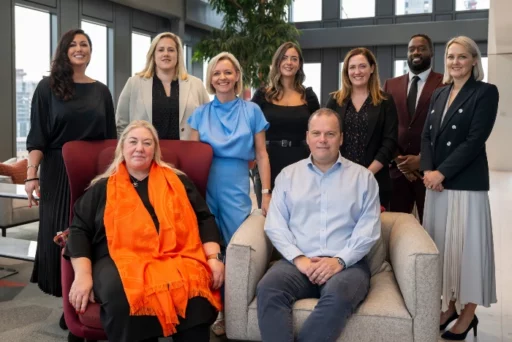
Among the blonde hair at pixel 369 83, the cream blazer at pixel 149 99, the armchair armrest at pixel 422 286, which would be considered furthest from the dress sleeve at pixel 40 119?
the armchair armrest at pixel 422 286

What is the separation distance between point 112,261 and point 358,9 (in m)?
12.1

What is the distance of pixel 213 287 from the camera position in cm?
239

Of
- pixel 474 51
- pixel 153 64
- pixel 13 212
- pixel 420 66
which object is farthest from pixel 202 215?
pixel 13 212

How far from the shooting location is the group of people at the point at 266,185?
225 cm

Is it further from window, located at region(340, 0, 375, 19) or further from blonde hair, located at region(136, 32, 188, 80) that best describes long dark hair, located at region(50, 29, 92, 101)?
window, located at region(340, 0, 375, 19)

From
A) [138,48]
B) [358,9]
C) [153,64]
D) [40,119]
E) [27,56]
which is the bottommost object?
[40,119]

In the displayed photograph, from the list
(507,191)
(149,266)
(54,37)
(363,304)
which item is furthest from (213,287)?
(507,191)

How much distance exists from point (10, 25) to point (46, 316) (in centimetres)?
488

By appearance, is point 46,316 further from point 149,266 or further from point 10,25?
point 10,25

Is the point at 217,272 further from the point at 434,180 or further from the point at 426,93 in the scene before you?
the point at 426,93

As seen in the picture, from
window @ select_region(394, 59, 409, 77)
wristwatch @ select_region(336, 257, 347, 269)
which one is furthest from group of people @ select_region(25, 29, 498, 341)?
window @ select_region(394, 59, 409, 77)

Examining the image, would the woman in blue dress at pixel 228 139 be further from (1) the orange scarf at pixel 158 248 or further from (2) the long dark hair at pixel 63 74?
(2) the long dark hair at pixel 63 74

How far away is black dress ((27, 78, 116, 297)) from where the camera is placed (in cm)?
302

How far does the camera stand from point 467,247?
287cm
